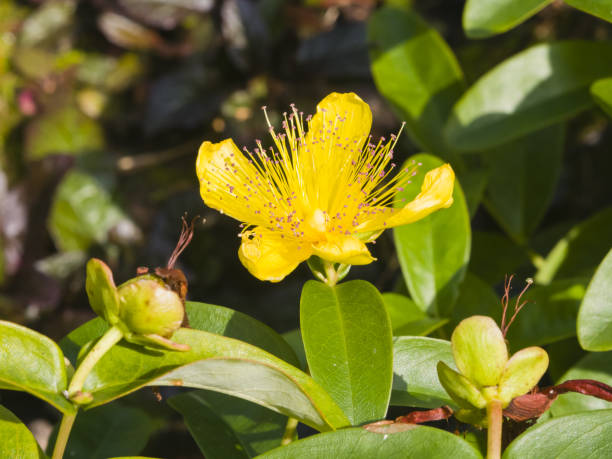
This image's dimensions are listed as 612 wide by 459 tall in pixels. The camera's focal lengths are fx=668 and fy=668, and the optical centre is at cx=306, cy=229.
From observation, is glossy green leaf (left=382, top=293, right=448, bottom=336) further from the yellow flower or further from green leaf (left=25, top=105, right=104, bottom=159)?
green leaf (left=25, top=105, right=104, bottom=159)

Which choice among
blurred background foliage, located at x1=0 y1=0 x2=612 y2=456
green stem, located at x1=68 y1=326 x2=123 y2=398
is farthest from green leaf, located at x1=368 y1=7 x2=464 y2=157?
green stem, located at x1=68 y1=326 x2=123 y2=398

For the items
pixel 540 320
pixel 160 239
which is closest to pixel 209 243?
pixel 160 239

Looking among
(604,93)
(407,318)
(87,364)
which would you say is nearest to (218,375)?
(87,364)

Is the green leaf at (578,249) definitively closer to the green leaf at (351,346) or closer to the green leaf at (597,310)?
the green leaf at (597,310)

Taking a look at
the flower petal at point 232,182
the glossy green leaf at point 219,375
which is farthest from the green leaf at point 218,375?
the flower petal at point 232,182

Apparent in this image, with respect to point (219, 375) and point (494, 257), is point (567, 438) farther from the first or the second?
point (494, 257)

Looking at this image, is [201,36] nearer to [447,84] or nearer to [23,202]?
[23,202]
